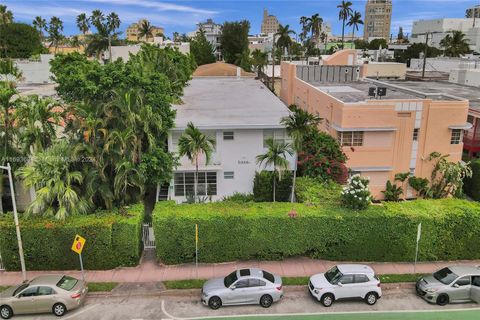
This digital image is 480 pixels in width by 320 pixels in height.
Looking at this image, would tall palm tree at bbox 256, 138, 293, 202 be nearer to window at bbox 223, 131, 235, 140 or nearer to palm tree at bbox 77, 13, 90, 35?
window at bbox 223, 131, 235, 140

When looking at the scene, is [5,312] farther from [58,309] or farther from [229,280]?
[229,280]

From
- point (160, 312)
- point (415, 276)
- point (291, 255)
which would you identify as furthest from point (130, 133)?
point (415, 276)

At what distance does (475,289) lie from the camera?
17797 mm

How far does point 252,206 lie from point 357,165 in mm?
11118

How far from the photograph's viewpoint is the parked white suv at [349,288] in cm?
1761

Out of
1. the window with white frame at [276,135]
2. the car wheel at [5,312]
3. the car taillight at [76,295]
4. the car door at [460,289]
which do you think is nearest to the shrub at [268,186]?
the window with white frame at [276,135]

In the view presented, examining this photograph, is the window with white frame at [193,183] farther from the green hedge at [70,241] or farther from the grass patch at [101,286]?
the grass patch at [101,286]

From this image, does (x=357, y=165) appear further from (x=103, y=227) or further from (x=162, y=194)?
(x=103, y=227)

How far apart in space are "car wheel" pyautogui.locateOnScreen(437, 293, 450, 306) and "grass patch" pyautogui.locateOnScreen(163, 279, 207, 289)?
10220mm

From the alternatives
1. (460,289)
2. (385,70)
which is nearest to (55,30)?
(385,70)

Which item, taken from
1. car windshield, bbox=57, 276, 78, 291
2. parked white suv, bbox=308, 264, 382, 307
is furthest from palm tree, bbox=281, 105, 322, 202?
car windshield, bbox=57, 276, 78, 291

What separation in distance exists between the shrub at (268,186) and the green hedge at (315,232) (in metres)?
5.38

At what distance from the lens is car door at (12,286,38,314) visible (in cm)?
1666

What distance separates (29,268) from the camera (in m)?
20.0
